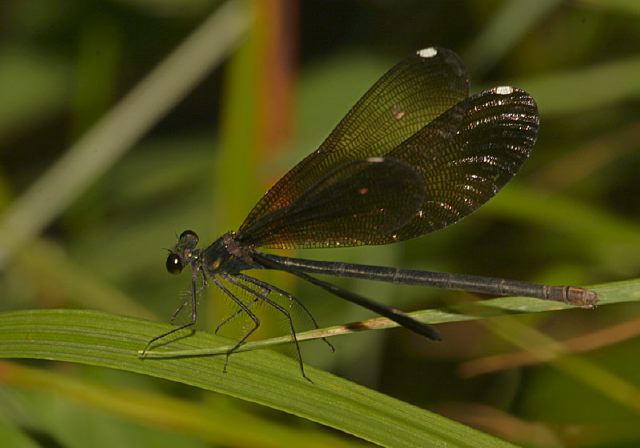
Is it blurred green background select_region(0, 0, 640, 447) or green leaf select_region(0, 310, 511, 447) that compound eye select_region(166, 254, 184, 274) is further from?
green leaf select_region(0, 310, 511, 447)

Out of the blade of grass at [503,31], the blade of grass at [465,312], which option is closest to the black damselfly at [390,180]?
the blade of grass at [465,312]

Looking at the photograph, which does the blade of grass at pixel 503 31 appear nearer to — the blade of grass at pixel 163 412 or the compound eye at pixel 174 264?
the compound eye at pixel 174 264

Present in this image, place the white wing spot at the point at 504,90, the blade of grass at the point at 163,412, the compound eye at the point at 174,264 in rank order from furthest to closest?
the compound eye at the point at 174,264, the white wing spot at the point at 504,90, the blade of grass at the point at 163,412

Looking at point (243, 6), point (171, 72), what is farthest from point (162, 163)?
point (243, 6)

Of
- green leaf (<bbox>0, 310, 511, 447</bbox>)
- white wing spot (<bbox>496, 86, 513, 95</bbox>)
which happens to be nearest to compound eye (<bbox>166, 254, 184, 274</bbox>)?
green leaf (<bbox>0, 310, 511, 447</bbox>)

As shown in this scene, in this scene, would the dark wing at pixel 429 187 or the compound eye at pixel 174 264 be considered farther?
the compound eye at pixel 174 264

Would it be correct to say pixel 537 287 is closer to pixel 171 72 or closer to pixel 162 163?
pixel 171 72

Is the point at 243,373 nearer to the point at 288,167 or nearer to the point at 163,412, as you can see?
the point at 163,412
